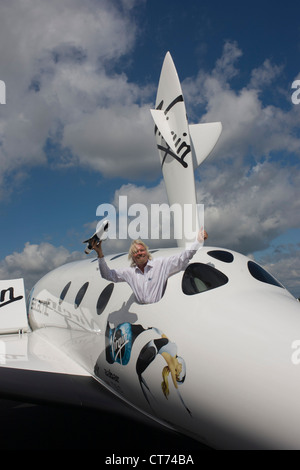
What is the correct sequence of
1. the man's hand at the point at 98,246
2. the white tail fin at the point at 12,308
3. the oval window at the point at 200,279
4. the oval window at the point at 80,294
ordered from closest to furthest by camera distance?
the oval window at the point at 200,279, the man's hand at the point at 98,246, the oval window at the point at 80,294, the white tail fin at the point at 12,308

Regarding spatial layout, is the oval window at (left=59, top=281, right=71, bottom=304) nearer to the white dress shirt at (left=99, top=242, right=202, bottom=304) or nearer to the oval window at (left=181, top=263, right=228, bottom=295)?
the white dress shirt at (left=99, top=242, right=202, bottom=304)

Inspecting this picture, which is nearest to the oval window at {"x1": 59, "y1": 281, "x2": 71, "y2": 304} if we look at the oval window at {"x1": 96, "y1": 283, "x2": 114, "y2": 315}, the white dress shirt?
the oval window at {"x1": 96, "y1": 283, "x2": 114, "y2": 315}

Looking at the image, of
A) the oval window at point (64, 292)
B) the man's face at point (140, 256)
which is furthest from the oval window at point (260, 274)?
the oval window at point (64, 292)

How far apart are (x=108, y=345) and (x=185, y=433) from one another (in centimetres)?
174

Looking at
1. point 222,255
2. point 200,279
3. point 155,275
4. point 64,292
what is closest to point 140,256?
point 155,275

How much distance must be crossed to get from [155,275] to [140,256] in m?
0.37

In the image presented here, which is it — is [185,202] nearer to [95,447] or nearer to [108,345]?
[108,345]

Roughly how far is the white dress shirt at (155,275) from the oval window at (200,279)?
15 cm

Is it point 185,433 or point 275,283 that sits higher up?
point 275,283

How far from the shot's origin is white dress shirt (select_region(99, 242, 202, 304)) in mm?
4770

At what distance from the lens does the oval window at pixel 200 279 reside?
4.61 meters

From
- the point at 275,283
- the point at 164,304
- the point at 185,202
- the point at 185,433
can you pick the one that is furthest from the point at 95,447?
the point at 185,202

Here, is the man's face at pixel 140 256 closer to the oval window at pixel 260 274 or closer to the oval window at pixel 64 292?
the oval window at pixel 260 274

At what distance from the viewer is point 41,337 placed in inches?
362
